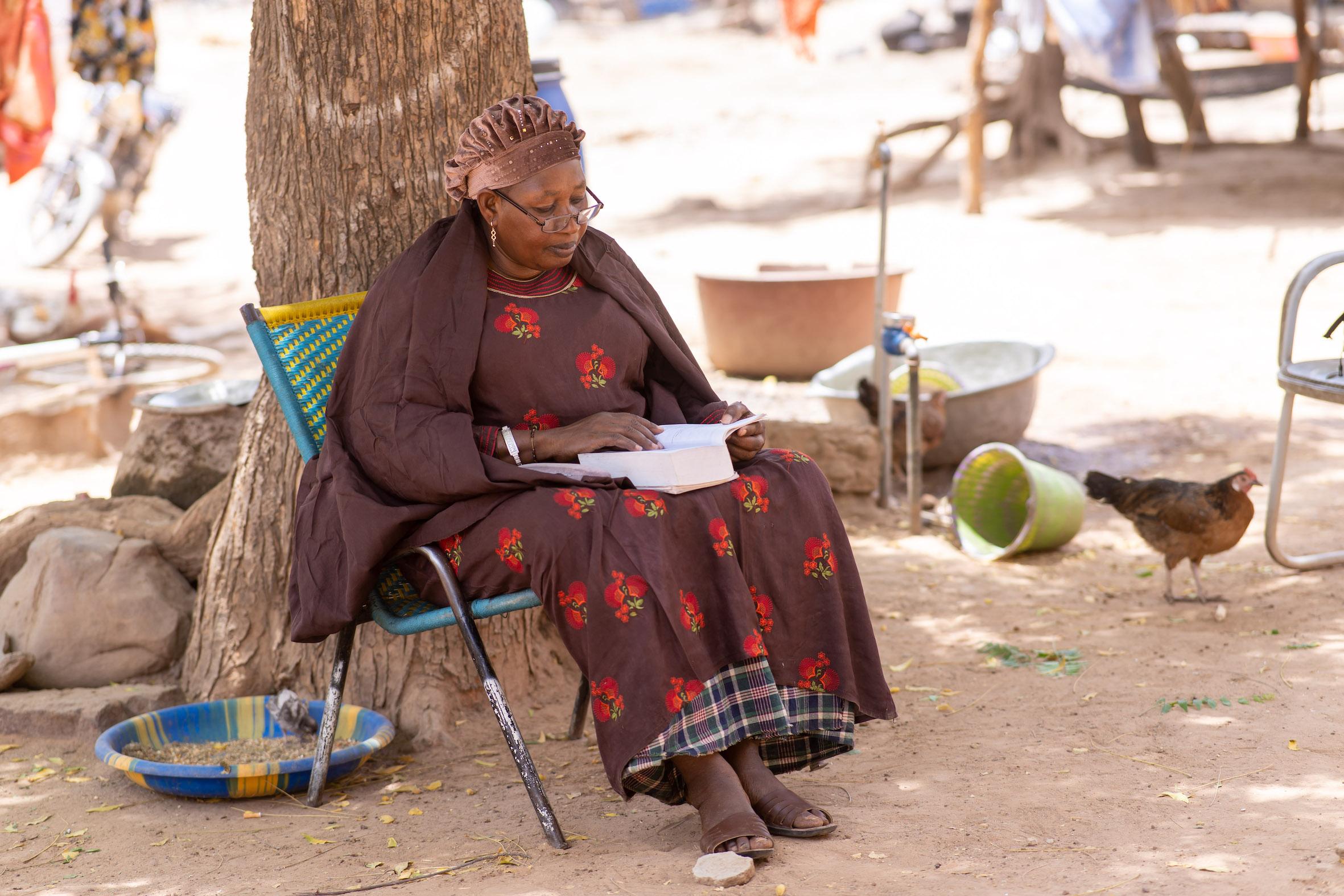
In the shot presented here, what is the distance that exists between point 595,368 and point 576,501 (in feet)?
1.74

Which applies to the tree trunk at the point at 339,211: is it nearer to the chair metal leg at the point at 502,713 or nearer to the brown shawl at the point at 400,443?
the brown shawl at the point at 400,443

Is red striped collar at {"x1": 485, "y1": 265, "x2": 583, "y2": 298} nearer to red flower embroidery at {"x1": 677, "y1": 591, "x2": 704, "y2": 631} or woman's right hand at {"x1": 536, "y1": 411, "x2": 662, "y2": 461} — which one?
woman's right hand at {"x1": 536, "y1": 411, "x2": 662, "y2": 461}

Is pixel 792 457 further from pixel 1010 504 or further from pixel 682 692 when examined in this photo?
pixel 1010 504

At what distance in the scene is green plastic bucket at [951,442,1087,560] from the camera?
18.0 feet

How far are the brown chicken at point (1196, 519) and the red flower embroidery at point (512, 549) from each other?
288cm

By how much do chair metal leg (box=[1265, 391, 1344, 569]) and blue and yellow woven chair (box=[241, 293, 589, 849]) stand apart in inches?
106

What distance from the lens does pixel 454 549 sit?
317cm

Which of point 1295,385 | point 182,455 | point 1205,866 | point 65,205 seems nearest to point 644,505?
point 1205,866

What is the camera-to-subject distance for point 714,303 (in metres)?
8.69

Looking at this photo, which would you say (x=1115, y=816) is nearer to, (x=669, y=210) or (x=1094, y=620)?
(x=1094, y=620)

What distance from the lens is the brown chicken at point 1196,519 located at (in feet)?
15.9

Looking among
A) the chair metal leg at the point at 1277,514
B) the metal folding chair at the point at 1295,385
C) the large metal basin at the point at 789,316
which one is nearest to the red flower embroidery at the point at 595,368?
the metal folding chair at the point at 1295,385

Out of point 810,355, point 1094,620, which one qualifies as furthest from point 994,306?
point 1094,620

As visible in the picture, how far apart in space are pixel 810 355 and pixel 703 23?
92.1 ft
